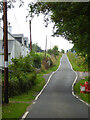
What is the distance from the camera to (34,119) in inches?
347

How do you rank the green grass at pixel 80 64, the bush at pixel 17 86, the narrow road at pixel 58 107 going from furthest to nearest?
the green grass at pixel 80 64, the bush at pixel 17 86, the narrow road at pixel 58 107

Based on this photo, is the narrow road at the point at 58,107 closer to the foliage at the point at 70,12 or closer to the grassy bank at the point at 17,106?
the grassy bank at the point at 17,106

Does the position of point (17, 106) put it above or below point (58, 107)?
below

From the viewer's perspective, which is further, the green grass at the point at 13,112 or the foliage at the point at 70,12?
the foliage at the point at 70,12

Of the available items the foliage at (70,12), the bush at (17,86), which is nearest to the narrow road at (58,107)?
the bush at (17,86)

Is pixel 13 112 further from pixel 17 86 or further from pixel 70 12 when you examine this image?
pixel 17 86

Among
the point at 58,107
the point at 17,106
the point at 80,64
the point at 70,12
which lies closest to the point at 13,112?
the point at 17,106

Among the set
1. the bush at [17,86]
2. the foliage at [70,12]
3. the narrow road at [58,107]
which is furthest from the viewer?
the bush at [17,86]

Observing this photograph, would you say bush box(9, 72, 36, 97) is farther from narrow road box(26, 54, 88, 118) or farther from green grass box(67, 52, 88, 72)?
green grass box(67, 52, 88, 72)

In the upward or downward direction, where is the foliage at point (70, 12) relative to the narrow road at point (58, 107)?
upward

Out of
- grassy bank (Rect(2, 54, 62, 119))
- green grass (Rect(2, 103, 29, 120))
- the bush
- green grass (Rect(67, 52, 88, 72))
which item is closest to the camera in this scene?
green grass (Rect(2, 103, 29, 120))

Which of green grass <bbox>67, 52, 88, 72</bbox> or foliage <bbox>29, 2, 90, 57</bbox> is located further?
→ green grass <bbox>67, 52, 88, 72</bbox>

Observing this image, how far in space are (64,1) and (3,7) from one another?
178 inches

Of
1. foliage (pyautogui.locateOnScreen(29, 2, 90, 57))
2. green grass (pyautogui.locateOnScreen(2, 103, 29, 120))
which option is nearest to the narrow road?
green grass (pyautogui.locateOnScreen(2, 103, 29, 120))
